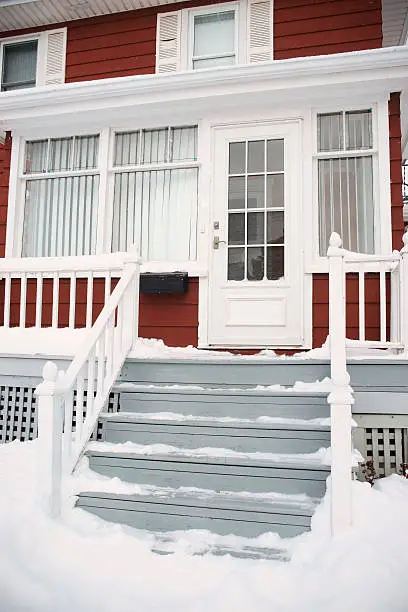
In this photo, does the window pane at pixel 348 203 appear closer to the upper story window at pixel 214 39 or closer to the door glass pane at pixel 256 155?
the door glass pane at pixel 256 155

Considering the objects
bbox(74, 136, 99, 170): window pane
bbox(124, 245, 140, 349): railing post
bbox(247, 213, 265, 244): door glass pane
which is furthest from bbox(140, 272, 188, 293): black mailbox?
bbox(74, 136, 99, 170): window pane

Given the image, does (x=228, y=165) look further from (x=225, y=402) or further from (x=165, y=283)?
(x=225, y=402)

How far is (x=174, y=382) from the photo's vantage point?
3.82 metres

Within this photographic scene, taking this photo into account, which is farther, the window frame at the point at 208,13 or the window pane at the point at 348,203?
the window frame at the point at 208,13

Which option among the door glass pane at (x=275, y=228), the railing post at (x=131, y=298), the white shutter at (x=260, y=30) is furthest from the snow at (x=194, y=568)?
the white shutter at (x=260, y=30)

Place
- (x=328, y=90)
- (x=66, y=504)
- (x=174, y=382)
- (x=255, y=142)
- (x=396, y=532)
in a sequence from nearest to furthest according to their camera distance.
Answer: (x=396, y=532) < (x=66, y=504) < (x=174, y=382) < (x=328, y=90) < (x=255, y=142)

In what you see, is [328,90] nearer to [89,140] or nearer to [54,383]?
[89,140]

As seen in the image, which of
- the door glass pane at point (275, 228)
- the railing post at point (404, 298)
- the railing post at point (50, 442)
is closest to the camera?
the railing post at point (50, 442)

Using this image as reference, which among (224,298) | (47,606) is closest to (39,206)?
(224,298)

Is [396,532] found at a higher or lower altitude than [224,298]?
lower

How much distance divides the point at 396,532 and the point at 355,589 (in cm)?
48

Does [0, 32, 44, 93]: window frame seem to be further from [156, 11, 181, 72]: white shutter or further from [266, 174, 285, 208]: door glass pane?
[266, 174, 285, 208]: door glass pane

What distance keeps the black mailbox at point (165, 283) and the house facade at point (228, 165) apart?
0.02 m

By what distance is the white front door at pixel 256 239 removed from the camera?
201 inches
